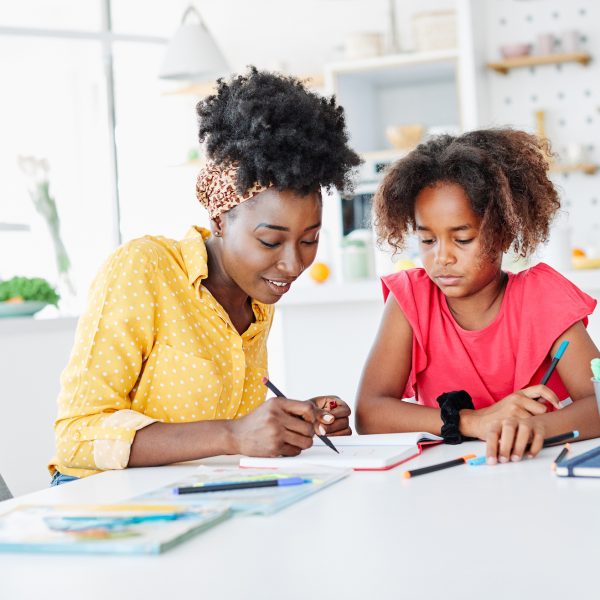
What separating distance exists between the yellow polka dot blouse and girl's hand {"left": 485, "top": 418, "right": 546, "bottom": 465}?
1.45 ft

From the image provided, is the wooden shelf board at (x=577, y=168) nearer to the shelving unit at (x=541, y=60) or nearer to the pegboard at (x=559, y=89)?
the pegboard at (x=559, y=89)

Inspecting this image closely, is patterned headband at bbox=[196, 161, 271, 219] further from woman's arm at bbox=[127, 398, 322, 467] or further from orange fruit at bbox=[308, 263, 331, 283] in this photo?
orange fruit at bbox=[308, 263, 331, 283]

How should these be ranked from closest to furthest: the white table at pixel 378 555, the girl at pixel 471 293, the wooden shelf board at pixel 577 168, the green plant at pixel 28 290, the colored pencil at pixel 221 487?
the white table at pixel 378 555 → the colored pencil at pixel 221 487 → the girl at pixel 471 293 → the green plant at pixel 28 290 → the wooden shelf board at pixel 577 168

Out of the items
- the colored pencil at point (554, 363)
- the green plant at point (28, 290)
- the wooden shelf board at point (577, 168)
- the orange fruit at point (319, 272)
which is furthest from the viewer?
the wooden shelf board at point (577, 168)

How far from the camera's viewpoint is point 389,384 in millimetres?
1711

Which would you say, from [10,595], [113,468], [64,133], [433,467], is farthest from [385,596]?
[64,133]

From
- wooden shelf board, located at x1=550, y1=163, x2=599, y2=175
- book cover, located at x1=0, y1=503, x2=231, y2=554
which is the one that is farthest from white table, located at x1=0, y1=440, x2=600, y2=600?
wooden shelf board, located at x1=550, y1=163, x2=599, y2=175

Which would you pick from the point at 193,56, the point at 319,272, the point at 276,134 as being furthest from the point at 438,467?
the point at 193,56

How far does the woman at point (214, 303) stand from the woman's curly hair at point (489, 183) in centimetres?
18

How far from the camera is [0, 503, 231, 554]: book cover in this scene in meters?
0.80

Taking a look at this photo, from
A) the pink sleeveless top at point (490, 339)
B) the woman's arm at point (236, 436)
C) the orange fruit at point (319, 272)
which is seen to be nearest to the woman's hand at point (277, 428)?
the woman's arm at point (236, 436)

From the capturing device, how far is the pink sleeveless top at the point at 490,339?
1.69 m

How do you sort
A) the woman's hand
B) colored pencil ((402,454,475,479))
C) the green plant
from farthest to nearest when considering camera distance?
the green plant < the woman's hand < colored pencil ((402,454,475,479))

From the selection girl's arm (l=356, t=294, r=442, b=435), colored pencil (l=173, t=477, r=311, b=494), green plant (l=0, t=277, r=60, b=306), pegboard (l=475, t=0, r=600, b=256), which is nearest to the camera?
colored pencil (l=173, t=477, r=311, b=494)
